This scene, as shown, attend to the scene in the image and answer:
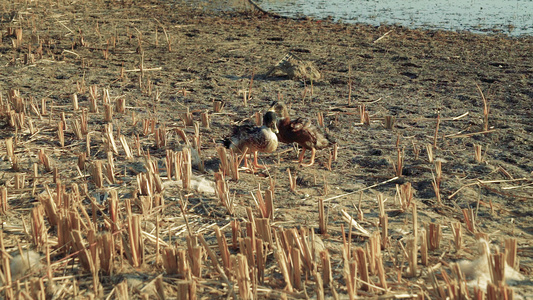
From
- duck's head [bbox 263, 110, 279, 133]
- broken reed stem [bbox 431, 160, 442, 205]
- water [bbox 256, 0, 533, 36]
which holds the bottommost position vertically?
broken reed stem [bbox 431, 160, 442, 205]

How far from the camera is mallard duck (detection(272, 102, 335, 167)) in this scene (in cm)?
536

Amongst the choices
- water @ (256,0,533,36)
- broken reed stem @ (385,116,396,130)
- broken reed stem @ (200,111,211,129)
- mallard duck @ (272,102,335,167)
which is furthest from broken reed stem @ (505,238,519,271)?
water @ (256,0,533,36)

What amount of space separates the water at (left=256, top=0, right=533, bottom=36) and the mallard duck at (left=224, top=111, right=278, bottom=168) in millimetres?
7843

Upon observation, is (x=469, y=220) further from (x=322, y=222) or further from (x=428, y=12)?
(x=428, y=12)

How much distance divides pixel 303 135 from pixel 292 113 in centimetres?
162

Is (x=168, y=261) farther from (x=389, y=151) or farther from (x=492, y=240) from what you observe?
(x=389, y=151)

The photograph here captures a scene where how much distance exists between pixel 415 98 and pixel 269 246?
15.2ft

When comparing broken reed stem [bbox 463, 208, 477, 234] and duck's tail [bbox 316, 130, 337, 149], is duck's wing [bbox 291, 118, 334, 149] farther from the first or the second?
broken reed stem [bbox 463, 208, 477, 234]

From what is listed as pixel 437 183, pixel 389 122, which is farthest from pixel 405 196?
pixel 389 122

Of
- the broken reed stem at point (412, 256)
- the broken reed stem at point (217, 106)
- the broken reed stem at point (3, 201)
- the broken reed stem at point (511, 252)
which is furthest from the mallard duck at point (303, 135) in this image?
the broken reed stem at point (3, 201)

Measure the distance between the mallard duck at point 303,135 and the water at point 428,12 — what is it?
744 cm

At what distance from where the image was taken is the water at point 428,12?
12.1 metres

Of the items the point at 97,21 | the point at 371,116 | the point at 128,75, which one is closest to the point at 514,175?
the point at 371,116

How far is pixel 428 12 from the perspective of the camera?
541 inches
